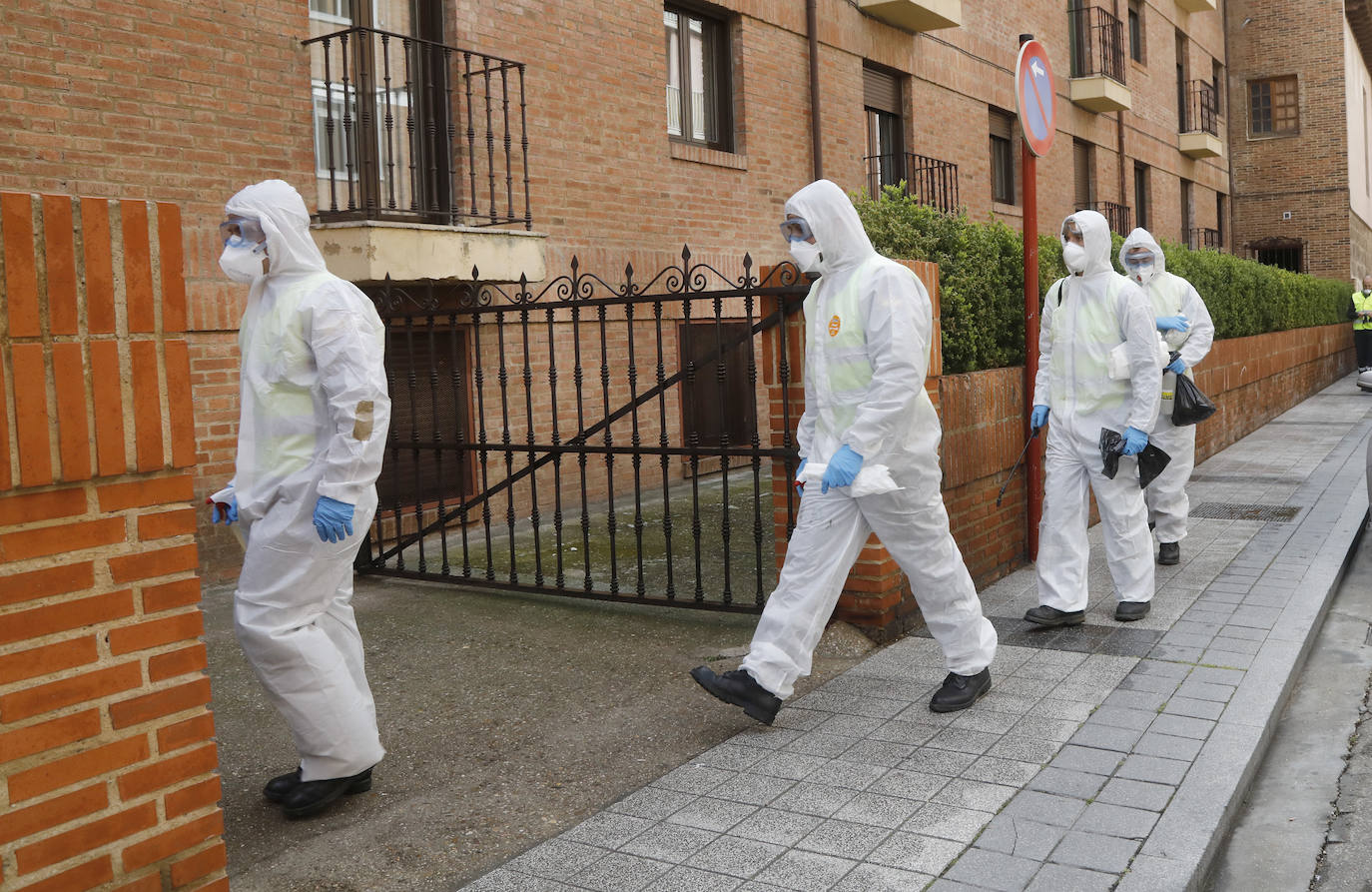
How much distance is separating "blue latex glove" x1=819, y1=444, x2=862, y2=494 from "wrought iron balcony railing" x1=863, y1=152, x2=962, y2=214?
10.6m

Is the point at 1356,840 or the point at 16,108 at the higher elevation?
the point at 16,108

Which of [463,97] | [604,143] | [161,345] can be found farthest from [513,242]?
[161,345]

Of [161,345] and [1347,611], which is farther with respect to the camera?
[1347,611]

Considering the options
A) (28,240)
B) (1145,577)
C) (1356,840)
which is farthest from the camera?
(1145,577)

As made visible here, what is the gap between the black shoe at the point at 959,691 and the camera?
14.6 ft

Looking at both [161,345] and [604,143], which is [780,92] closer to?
[604,143]

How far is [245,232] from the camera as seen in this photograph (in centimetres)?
377

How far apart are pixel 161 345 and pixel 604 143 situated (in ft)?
27.0

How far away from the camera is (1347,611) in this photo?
6.44m

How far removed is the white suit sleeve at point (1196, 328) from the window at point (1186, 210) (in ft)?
70.3

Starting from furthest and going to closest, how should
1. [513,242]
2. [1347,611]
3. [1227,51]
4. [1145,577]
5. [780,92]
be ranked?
[1227,51], [780,92], [513,242], [1347,611], [1145,577]

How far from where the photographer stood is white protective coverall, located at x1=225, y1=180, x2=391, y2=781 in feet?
12.0

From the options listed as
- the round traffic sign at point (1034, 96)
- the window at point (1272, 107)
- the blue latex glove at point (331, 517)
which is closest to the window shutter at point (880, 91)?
the round traffic sign at point (1034, 96)

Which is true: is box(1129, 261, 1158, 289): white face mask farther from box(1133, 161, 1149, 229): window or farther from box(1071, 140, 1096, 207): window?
box(1133, 161, 1149, 229): window
